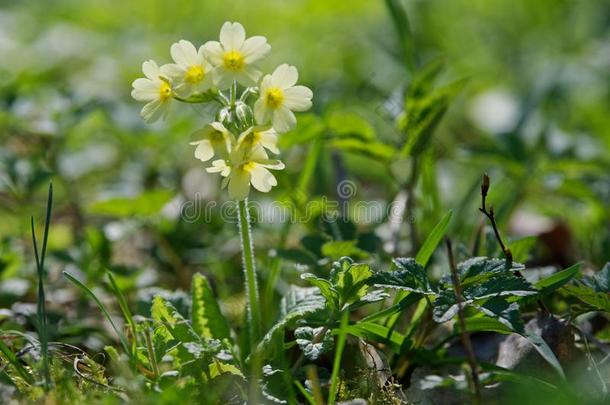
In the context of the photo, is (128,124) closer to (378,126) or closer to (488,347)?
(378,126)

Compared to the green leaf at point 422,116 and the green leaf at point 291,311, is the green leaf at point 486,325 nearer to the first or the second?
the green leaf at point 291,311

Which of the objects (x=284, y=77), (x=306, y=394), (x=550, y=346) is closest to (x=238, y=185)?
(x=284, y=77)

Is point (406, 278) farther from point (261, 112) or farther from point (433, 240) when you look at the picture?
point (261, 112)

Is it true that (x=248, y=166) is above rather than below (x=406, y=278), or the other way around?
above

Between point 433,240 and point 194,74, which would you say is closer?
point 194,74

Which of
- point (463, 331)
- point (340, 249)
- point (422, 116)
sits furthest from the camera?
point (422, 116)

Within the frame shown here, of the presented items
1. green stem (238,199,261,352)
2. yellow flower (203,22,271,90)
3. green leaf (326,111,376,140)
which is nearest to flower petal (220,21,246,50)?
yellow flower (203,22,271,90)

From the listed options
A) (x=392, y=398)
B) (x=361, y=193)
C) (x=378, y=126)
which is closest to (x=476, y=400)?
(x=392, y=398)
